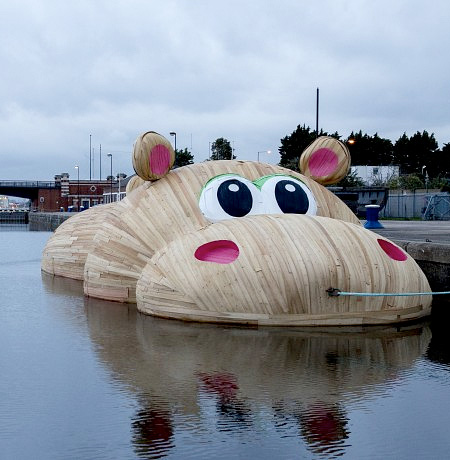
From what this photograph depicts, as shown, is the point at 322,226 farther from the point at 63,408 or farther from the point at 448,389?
the point at 63,408

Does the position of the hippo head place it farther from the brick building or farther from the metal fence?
the brick building

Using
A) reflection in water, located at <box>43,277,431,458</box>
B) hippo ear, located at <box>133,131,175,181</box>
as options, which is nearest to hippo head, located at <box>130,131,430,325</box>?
reflection in water, located at <box>43,277,431,458</box>

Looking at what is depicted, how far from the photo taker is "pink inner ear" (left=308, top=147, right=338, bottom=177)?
431 inches

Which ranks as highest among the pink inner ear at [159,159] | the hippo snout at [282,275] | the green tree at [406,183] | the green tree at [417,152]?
the green tree at [417,152]

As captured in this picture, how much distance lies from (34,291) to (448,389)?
8.31 meters

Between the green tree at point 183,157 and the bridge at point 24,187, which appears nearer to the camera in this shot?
the green tree at point 183,157

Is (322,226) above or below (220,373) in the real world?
above

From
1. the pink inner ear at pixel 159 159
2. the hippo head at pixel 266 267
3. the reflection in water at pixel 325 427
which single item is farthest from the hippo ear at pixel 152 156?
the reflection in water at pixel 325 427

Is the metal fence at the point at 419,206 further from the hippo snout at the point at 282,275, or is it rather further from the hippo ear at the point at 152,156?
the hippo snout at the point at 282,275

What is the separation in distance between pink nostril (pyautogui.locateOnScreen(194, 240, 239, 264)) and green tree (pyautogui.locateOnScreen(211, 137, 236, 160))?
54.3 m

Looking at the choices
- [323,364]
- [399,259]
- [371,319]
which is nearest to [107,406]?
[323,364]

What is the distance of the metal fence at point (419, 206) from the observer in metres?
32.7

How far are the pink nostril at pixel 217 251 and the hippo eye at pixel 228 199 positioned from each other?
38.3 inches

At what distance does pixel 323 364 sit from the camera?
6.75m
